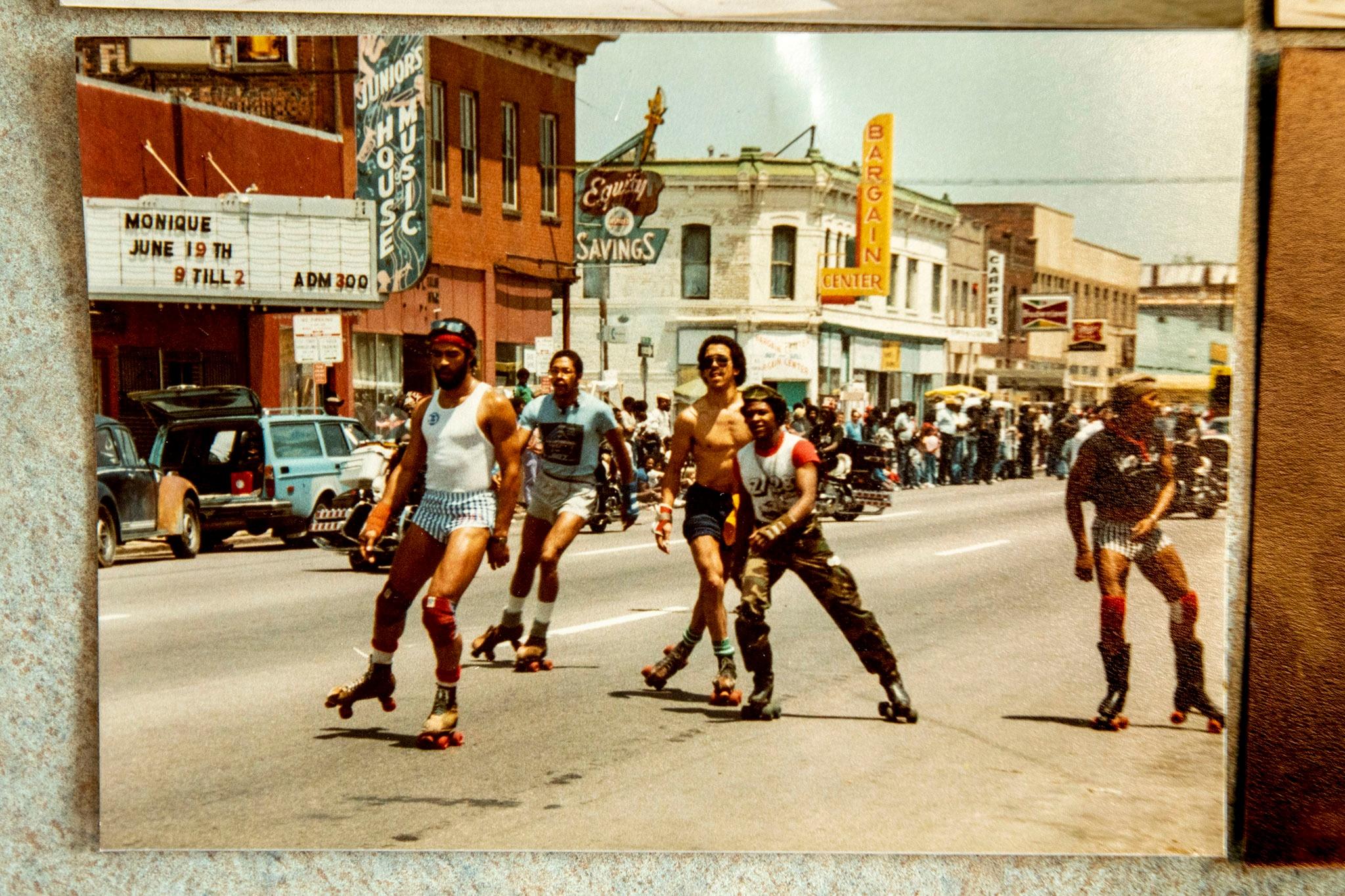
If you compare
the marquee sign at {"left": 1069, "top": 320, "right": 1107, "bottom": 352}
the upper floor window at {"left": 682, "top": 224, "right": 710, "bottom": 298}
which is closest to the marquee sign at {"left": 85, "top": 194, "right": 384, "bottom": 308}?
the upper floor window at {"left": 682, "top": 224, "right": 710, "bottom": 298}

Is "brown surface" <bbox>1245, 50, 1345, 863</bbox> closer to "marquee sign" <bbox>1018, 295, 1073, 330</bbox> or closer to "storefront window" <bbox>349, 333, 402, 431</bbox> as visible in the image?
"marquee sign" <bbox>1018, 295, 1073, 330</bbox>

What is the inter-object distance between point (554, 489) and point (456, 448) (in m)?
1.07

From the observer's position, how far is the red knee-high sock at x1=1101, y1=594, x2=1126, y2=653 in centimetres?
655

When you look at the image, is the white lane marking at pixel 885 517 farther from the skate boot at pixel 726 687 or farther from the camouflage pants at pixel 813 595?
the skate boot at pixel 726 687

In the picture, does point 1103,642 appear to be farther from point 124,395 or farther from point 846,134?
point 124,395

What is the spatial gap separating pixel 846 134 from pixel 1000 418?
1919mm

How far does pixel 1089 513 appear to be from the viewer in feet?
22.3

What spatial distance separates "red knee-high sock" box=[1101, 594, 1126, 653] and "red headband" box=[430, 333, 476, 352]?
10.1ft

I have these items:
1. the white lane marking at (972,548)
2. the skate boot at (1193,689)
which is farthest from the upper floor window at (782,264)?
the skate boot at (1193,689)

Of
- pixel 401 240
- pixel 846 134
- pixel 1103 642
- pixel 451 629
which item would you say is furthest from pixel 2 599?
pixel 1103 642

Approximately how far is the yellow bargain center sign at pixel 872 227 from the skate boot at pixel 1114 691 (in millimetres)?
2134

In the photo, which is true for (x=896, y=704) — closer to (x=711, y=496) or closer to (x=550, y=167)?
(x=711, y=496)

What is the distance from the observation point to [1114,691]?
649 centimetres

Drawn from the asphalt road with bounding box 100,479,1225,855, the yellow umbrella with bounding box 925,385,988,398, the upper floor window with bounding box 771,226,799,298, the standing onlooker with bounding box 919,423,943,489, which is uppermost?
the upper floor window with bounding box 771,226,799,298
